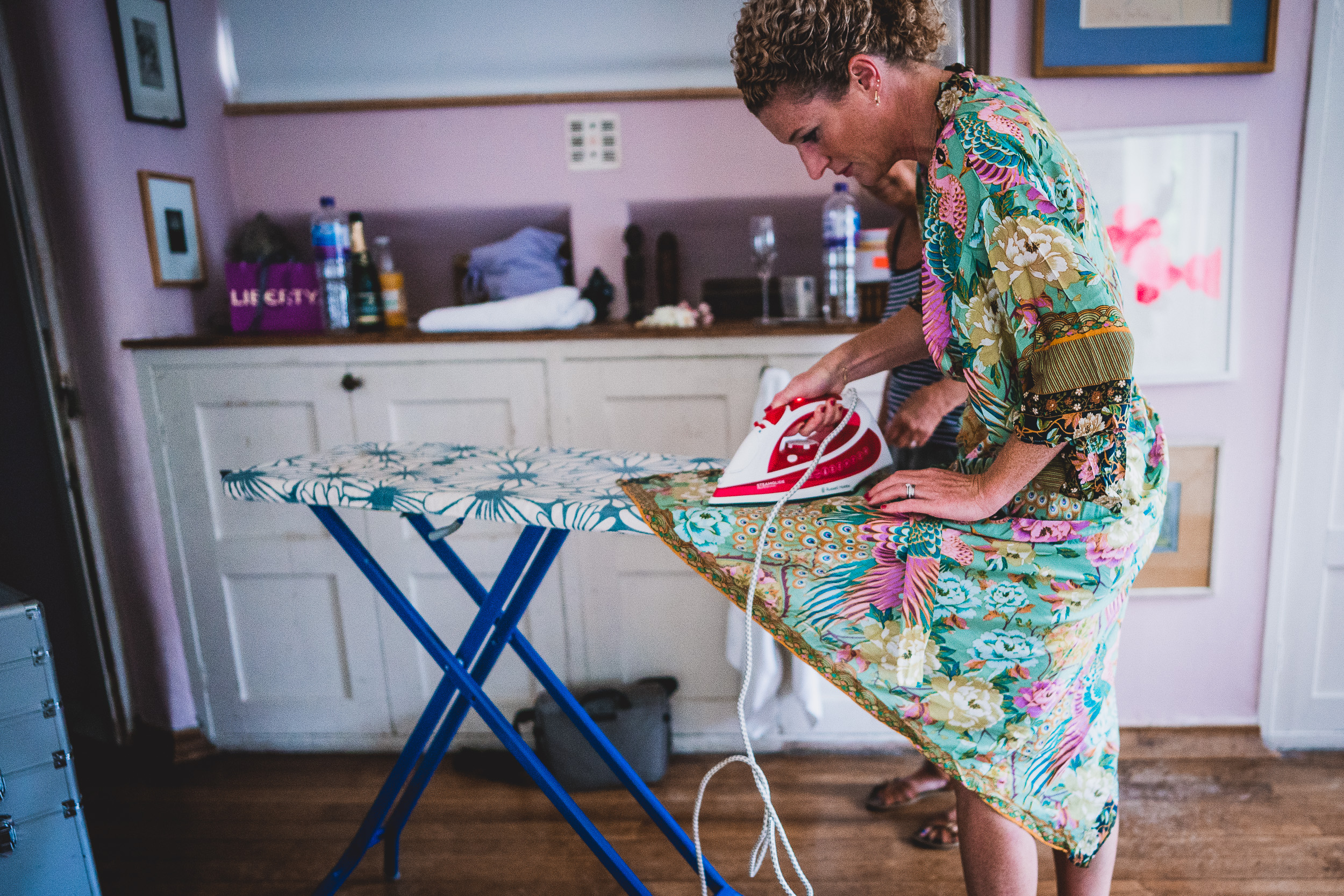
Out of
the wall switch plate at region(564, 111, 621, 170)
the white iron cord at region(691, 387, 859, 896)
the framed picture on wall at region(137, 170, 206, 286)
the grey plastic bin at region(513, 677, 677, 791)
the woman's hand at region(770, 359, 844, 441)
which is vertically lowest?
the grey plastic bin at region(513, 677, 677, 791)

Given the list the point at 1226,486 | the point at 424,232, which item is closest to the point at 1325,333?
the point at 1226,486

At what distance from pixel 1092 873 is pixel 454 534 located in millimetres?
1399

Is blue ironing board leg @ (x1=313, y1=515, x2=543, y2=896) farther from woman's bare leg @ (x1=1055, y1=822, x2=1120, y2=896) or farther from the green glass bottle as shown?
the green glass bottle

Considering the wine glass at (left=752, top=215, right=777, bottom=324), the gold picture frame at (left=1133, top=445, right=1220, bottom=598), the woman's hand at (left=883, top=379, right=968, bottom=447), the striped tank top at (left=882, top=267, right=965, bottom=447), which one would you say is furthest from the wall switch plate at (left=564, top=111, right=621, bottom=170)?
the gold picture frame at (left=1133, top=445, right=1220, bottom=598)

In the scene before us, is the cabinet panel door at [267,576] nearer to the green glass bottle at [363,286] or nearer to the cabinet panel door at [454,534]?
the cabinet panel door at [454,534]

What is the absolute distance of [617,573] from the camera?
1.99 m

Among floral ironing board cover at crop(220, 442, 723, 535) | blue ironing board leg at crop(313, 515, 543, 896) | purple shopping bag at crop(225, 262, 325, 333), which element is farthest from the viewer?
purple shopping bag at crop(225, 262, 325, 333)

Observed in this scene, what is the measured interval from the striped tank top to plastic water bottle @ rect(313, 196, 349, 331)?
1.36m

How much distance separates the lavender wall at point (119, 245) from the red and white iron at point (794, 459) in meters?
1.61

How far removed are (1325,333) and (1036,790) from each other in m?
1.45

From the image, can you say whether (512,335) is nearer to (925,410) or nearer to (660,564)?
(660,564)

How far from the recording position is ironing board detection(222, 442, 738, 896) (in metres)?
1.12

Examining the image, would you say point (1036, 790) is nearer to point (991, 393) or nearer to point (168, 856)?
point (991, 393)

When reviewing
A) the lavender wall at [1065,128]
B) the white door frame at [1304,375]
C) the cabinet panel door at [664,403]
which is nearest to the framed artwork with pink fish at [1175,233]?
the lavender wall at [1065,128]
